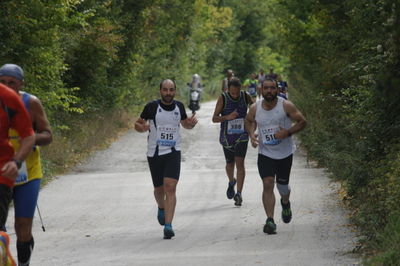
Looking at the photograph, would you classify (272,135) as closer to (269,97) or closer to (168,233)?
(269,97)

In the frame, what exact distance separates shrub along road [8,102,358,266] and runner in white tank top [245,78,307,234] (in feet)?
2.05

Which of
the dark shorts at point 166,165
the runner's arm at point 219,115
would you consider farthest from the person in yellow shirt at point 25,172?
the runner's arm at point 219,115

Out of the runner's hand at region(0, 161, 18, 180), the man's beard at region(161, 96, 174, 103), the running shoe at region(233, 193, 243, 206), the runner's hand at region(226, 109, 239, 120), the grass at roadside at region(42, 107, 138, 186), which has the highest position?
the runner's hand at region(0, 161, 18, 180)

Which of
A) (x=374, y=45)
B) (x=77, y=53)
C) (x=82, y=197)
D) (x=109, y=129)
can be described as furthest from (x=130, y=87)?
(x=374, y=45)

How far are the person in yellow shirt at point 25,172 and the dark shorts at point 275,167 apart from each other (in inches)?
175

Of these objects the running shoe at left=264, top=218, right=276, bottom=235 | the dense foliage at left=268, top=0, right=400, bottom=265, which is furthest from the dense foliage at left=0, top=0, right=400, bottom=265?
the running shoe at left=264, top=218, right=276, bottom=235

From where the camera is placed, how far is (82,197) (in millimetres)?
17094

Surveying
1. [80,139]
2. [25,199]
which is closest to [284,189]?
[25,199]

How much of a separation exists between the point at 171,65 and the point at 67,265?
37.4 metres

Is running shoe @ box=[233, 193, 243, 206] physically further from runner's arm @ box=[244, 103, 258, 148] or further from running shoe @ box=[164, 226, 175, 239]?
running shoe @ box=[164, 226, 175, 239]

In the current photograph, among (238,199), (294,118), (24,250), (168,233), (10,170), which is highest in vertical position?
(10,170)

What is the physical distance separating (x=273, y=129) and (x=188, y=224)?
87.2 inches

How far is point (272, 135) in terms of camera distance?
38.8 feet

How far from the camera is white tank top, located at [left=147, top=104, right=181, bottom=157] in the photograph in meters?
12.0
